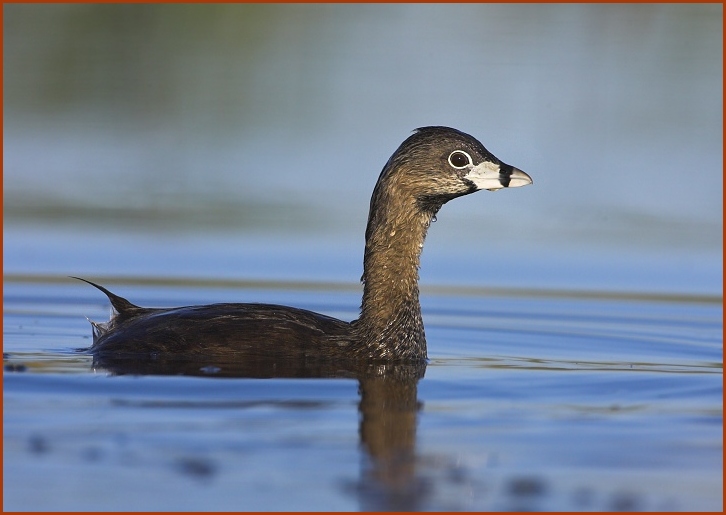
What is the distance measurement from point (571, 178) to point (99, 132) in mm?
5633

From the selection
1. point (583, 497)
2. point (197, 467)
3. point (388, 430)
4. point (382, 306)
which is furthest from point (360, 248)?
point (583, 497)

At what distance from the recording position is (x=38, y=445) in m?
6.59

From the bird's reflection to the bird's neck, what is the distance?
14.9 inches

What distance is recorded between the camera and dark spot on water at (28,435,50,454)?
6516 mm

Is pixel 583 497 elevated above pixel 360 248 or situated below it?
below

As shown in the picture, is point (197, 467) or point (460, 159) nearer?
point (197, 467)

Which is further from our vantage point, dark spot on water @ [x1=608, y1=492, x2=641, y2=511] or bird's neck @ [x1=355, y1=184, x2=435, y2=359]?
bird's neck @ [x1=355, y1=184, x2=435, y2=359]

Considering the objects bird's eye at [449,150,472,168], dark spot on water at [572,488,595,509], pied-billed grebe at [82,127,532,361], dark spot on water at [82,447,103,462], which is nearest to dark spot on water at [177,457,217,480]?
dark spot on water at [82,447,103,462]

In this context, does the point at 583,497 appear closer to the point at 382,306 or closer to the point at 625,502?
the point at 625,502

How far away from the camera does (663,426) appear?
24.2 ft

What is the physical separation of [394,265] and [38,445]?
3.58 metres

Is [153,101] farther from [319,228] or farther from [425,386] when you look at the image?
[425,386]

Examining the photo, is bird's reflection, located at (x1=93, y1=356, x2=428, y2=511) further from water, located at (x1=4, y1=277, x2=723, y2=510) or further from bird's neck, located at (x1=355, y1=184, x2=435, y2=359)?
bird's neck, located at (x1=355, y1=184, x2=435, y2=359)

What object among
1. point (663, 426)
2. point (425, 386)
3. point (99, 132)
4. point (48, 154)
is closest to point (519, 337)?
point (425, 386)
